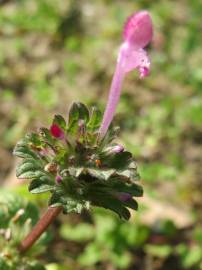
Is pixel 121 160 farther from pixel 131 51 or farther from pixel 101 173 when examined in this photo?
pixel 131 51

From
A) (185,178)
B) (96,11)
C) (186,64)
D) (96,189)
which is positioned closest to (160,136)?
(185,178)

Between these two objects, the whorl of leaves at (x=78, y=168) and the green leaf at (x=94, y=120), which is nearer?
the whorl of leaves at (x=78, y=168)

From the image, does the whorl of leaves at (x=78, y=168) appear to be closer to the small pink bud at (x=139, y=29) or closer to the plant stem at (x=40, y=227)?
the plant stem at (x=40, y=227)

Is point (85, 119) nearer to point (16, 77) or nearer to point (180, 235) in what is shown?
point (180, 235)

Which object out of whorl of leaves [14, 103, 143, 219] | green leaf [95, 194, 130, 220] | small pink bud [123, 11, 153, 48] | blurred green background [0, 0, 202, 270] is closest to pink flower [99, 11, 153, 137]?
small pink bud [123, 11, 153, 48]

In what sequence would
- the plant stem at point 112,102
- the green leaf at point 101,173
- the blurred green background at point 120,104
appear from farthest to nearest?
the blurred green background at point 120,104, the plant stem at point 112,102, the green leaf at point 101,173

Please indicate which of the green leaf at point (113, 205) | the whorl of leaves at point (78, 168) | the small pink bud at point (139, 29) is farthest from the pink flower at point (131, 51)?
the green leaf at point (113, 205)

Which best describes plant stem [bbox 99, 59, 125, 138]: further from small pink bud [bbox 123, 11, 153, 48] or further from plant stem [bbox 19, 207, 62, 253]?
plant stem [bbox 19, 207, 62, 253]

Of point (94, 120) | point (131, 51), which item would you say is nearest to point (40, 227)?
point (94, 120)
